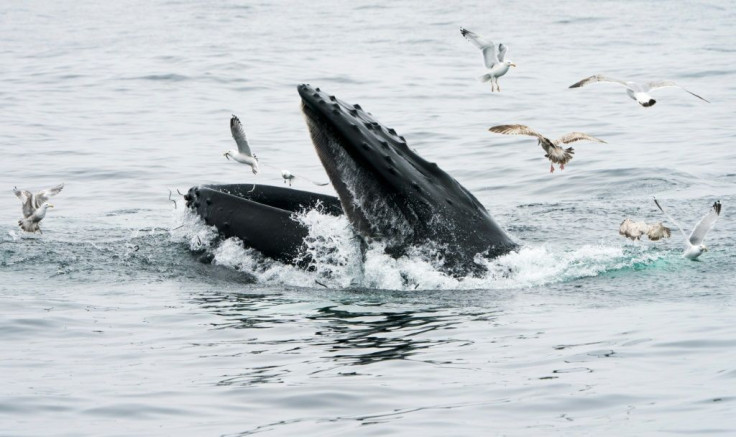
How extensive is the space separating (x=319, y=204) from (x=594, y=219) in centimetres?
462

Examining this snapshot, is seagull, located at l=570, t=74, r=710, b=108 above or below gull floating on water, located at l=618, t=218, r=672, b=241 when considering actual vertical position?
above

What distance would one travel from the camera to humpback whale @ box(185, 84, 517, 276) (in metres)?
9.28

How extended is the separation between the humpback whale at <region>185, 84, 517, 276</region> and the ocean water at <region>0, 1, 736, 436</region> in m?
0.19

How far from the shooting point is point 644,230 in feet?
39.5

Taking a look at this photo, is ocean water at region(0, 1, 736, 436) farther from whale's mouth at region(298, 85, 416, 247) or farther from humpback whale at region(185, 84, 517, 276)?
whale's mouth at region(298, 85, 416, 247)

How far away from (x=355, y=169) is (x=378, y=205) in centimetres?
34

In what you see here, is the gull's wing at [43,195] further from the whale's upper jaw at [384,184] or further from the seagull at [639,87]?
the seagull at [639,87]

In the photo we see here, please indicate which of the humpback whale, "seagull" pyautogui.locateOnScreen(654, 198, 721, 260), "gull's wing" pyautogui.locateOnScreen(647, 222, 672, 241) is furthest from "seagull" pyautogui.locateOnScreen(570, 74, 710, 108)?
the humpback whale

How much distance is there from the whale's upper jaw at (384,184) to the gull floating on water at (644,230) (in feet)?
8.88

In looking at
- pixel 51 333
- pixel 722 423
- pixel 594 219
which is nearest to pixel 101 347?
pixel 51 333

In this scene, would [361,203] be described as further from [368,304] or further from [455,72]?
[455,72]

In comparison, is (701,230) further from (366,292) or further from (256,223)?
(256,223)

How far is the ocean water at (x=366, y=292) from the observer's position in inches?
296

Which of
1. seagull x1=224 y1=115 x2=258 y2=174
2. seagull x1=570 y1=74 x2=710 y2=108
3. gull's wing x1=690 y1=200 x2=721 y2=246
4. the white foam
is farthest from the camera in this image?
seagull x1=224 y1=115 x2=258 y2=174
